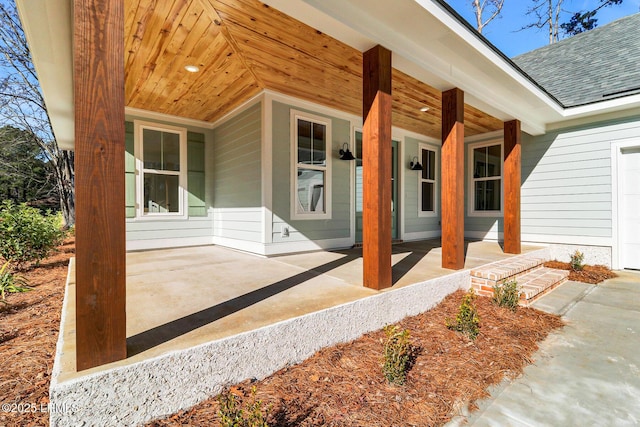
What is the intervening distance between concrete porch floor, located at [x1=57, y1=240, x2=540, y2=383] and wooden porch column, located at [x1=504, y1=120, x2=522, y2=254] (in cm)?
28

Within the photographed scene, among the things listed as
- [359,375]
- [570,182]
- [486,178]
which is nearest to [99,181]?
[359,375]

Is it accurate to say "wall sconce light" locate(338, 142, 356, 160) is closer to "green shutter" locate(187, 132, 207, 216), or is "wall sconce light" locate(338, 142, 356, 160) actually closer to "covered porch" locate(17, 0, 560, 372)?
→ "covered porch" locate(17, 0, 560, 372)

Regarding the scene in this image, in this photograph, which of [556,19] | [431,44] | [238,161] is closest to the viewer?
[431,44]

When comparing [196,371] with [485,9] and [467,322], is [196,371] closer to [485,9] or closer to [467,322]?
[467,322]

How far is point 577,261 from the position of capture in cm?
506

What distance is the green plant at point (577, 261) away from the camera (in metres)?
4.97

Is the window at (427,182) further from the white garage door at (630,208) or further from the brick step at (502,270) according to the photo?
the white garage door at (630,208)

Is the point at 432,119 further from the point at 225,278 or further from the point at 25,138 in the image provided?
the point at 25,138

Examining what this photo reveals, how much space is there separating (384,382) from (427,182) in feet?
Result: 20.3

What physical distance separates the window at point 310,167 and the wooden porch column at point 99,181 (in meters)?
3.40

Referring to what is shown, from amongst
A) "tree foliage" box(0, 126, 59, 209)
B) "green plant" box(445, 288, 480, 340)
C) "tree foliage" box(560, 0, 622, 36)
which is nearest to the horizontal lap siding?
"green plant" box(445, 288, 480, 340)

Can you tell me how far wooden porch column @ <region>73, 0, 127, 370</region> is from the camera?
141cm

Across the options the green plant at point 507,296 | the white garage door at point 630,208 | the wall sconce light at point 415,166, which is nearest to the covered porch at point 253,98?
the green plant at point 507,296

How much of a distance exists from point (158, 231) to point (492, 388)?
553cm
